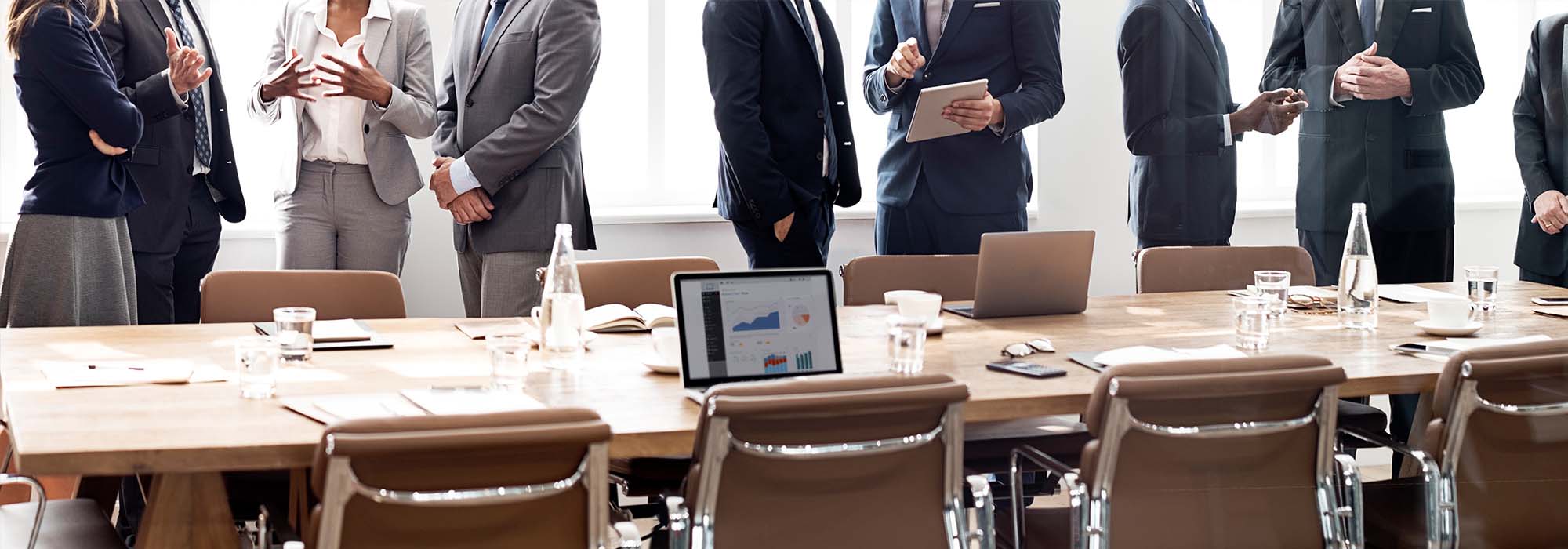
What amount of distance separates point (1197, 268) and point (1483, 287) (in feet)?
2.65

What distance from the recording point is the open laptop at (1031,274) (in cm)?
307

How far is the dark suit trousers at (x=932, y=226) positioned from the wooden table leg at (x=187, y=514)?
3.25m

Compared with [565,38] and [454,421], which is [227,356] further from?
[565,38]

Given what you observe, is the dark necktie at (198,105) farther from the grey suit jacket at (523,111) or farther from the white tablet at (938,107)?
the white tablet at (938,107)

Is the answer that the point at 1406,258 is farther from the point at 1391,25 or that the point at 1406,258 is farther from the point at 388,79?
the point at 388,79

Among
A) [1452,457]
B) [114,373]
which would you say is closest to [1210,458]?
[1452,457]

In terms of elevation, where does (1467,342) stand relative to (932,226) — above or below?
below

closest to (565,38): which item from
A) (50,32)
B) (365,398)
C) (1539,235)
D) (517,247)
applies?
(517,247)

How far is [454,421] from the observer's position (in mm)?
1732

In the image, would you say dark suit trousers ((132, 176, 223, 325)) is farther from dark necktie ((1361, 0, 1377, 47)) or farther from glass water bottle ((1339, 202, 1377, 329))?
dark necktie ((1361, 0, 1377, 47))

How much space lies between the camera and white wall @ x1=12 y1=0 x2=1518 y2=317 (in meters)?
5.31

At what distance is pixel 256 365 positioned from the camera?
2131 millimetres

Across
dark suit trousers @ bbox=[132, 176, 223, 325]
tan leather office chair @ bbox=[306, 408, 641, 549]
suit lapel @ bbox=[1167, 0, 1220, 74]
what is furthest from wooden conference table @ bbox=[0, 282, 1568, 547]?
suit lapel @ bbox=[1167, 0, 1220, 74]

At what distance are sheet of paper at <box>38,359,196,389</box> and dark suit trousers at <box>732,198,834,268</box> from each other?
2.34m
